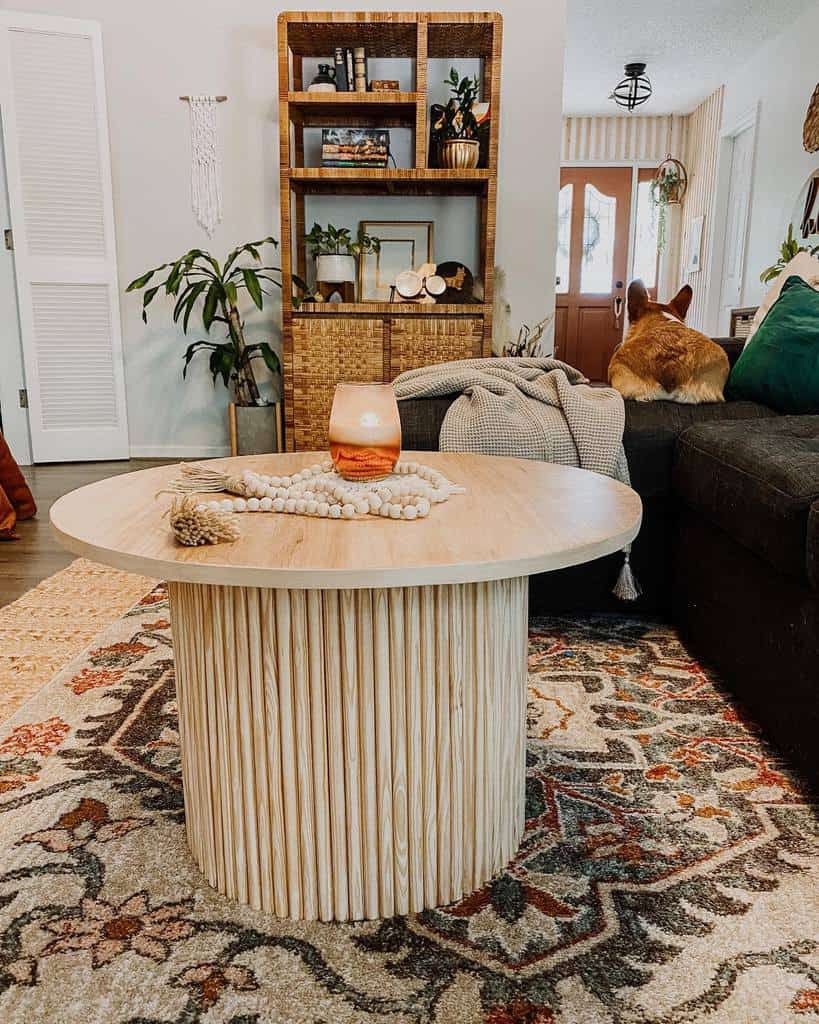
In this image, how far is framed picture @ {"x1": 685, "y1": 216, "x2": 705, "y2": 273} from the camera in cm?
756

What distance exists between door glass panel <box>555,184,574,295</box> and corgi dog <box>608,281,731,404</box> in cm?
614

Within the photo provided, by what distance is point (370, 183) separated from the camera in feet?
13.6

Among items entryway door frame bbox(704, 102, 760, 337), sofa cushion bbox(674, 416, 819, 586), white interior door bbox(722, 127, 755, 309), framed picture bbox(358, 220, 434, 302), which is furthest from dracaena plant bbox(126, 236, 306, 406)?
entryway door frame bbox(704, 102, 760, 337)

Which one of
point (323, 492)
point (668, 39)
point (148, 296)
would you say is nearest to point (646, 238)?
point (668, 39)

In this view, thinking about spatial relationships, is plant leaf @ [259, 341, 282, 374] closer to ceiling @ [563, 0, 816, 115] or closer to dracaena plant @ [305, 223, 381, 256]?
dracaena plant @ [305, 223, 381, 256]

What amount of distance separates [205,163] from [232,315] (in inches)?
33.8

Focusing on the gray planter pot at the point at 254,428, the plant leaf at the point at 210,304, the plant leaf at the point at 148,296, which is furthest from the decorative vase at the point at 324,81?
the gray planter pot at the point at 254,428

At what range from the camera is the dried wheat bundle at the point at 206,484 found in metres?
1.25

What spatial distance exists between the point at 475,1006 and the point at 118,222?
170 inches

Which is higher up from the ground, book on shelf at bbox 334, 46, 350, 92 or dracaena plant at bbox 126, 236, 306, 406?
book on shelf at bbox 334, 46, 350, 92

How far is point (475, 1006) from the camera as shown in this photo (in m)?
0.95

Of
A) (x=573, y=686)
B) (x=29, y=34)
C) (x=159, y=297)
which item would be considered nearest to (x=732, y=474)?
(x=573, y=686)

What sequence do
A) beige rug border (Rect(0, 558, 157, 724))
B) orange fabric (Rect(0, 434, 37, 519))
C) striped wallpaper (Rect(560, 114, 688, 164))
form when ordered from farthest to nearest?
striped wallpaper (Rect(560, 114, 688, 164)), orange fabric (Rect(0, 434, 37, 519)), beige rug border (Rect(0, 558, 157, 724))

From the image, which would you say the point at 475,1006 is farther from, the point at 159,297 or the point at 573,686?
the point at 159,297
